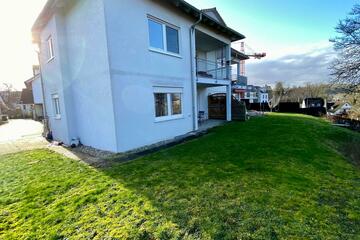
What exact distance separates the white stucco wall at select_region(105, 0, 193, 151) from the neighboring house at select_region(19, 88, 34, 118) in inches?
1568

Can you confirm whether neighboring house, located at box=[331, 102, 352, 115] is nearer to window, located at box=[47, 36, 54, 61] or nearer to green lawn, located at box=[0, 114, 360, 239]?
green lawn, located at box=[0, 114, 360, 239]

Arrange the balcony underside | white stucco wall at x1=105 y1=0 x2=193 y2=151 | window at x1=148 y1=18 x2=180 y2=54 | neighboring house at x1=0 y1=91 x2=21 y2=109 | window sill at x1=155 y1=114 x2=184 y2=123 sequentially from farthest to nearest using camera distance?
neighboring house at x1=0 y1=91 x2=21 y2=109 → the balcony underside → window sill at x1=155 y1=114 x2=184 y2=123 → window at x1=148 y1=18 x2=180 y2=54 → white stucco wall at x1=105 y1=0 x2=193 y2=151

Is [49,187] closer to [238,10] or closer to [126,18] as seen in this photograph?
[126,18]

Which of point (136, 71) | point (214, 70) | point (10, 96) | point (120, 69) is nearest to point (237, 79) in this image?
point (214, 70)

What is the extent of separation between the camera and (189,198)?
371 cm

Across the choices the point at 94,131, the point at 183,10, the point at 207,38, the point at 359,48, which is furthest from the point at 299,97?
the point at 94,131

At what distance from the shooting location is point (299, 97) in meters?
59.2

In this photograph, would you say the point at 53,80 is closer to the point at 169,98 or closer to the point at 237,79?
the point at 169,98

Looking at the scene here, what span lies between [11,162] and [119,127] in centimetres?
436

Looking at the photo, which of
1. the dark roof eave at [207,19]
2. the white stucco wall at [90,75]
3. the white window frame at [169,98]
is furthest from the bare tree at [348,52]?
the white stucco wall at [90,75]

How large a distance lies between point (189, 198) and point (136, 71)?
5.63m

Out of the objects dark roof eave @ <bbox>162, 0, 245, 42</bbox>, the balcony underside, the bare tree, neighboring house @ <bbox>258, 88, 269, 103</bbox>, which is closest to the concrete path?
the balcony underside

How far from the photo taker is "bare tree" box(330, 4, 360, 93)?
14102mm

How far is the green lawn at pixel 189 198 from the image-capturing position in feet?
9.43
